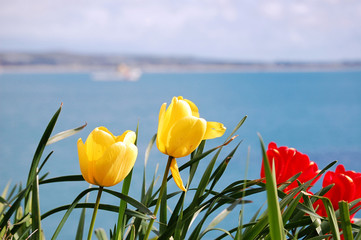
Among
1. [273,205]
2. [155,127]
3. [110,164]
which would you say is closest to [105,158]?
[110,164]

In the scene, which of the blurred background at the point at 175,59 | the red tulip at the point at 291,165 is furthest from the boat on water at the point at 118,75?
the red tulip at the point at 291,165

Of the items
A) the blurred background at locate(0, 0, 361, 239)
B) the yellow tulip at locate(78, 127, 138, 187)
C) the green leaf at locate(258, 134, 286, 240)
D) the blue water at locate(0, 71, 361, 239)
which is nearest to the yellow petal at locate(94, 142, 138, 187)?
the yellow tulip at locate(78, 127, 138, 187)

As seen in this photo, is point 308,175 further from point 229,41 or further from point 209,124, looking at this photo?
point 229,41

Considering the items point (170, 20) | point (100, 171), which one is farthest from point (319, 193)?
point (170, 20)

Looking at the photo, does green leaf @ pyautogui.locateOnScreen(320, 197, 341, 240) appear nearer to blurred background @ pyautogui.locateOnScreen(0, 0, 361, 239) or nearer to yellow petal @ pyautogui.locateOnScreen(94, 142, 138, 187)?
yellow petal @ pyautogui.locateOnScreen(94, 142, 138, 187)

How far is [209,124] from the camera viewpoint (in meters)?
0.39

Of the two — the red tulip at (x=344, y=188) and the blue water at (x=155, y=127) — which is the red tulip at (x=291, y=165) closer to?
the red tulip at (x=344, y=188)

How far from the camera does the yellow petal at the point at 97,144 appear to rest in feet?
1.16

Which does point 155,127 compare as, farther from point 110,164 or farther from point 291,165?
point 110,164

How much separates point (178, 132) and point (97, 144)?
0.22ft

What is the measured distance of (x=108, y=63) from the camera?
118 ft

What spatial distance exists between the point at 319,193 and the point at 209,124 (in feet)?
0.39

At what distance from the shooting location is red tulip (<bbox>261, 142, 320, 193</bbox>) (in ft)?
1.49

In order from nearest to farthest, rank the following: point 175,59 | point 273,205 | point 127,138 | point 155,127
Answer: point 273,205 < point 127,138 < point 155,127 < point 175,59
